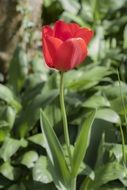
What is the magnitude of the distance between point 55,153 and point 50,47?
0.43 meters

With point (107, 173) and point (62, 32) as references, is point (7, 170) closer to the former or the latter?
point (107, 173)

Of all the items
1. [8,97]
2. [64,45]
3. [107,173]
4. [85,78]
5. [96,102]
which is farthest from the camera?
[85,78]

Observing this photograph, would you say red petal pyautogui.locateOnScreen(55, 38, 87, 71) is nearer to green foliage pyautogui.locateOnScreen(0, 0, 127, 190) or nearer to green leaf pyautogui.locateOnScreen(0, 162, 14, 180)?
green foliage pyautogui.locateOnScreen(0, 0, 127, 190)

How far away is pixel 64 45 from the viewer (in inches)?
71.7

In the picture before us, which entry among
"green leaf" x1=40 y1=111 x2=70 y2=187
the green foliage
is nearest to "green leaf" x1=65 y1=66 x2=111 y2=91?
the green foliage

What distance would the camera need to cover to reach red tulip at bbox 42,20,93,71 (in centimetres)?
182

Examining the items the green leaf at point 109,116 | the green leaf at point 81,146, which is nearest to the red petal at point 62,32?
the green leaf at point 81,146

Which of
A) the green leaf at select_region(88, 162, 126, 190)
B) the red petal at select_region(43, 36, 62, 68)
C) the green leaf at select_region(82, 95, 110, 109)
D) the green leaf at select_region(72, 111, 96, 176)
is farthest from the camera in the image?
the green leaf at select_region(82, 95, 110, 109)

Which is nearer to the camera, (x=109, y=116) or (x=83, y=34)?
(x=83, y=34)

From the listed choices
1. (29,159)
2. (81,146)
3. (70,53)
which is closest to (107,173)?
(81,146)

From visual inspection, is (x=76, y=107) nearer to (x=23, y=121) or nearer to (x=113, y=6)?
(x=23, y=121)

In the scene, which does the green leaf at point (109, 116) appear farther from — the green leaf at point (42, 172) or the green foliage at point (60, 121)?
the green leaf at point (42, 172)

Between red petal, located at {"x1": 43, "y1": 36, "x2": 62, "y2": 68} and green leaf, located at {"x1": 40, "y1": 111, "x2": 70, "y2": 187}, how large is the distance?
0.89 feet

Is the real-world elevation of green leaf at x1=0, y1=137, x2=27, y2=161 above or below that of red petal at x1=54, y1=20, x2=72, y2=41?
below
